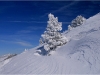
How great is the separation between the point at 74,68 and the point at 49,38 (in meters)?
12.6

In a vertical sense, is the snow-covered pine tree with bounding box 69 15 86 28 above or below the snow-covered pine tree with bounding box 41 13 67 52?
above

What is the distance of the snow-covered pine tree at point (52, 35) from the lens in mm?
25778

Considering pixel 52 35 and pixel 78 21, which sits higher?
pixel 78 21

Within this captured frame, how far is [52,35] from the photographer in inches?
1038

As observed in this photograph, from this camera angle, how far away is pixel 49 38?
2586 cm

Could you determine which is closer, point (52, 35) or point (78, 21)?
point (52, 35)

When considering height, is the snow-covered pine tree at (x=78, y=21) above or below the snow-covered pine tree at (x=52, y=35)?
above

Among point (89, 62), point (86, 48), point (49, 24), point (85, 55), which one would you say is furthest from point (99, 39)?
point (49, 24)

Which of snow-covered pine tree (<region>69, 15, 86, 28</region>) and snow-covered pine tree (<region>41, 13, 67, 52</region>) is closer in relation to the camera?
snow-covered pine tree (<region>41, 13, 67, 52</region>)

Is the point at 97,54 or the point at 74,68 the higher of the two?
the point at 97,54

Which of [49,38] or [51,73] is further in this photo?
[49,38]

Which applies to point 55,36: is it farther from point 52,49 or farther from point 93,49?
point 93,49

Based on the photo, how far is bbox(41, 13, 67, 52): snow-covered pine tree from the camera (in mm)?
25778

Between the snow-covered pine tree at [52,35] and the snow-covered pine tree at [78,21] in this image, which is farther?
the snow-covered pine tree at [78,21]
